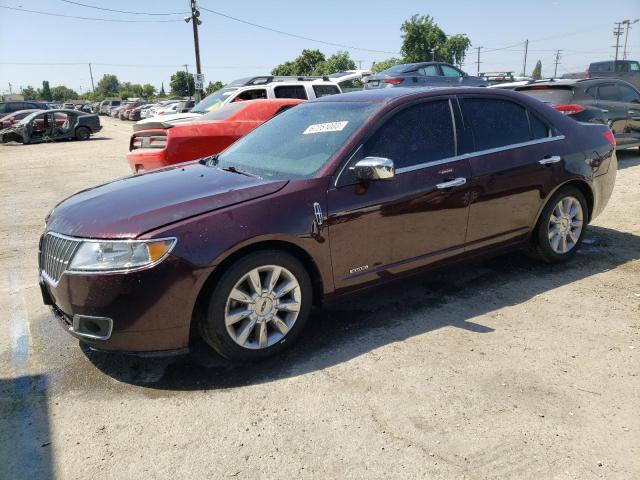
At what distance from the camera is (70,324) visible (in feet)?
10.1

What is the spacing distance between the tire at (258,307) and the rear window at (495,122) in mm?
1895

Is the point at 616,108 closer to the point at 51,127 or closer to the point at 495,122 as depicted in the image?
the point at 495,122

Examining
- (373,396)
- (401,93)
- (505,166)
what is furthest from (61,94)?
(373,396)

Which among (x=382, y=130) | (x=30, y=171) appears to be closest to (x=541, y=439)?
(x=382, y=130)

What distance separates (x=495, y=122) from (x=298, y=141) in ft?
5.43

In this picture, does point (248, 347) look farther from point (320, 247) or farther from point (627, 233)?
point (627, 233)

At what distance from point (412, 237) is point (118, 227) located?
196cm

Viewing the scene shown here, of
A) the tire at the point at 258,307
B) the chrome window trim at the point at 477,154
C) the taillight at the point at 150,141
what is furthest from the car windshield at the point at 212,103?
the tire at the point at 258,307

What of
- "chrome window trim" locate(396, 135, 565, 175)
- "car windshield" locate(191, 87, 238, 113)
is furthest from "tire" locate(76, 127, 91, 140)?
"chrome window trim" locate(396, 135, 565, 175)

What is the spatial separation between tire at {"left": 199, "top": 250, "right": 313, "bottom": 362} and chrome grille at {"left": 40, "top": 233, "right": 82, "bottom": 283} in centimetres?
85

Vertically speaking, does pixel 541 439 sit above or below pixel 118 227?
below

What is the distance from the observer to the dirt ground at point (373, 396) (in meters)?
2.40

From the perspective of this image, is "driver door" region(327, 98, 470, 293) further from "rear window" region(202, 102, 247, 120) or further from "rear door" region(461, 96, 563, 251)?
"rear window" region(202, 102, 247, 120)

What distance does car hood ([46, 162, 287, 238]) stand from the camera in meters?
2.98
